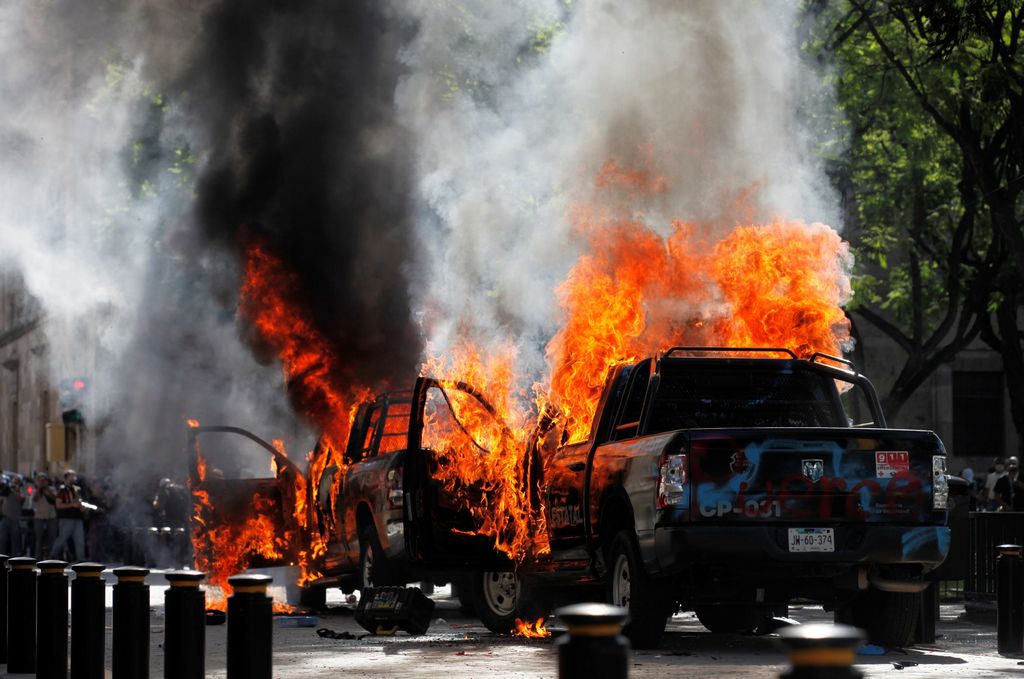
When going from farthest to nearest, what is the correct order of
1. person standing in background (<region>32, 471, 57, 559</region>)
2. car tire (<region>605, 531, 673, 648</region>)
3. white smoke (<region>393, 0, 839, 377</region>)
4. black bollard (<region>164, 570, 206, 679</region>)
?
1. person standing in background (<region>32, 471, 57, 559</region>)
2. white smoke (<region>393, 0, 839, 377</region>)
3. car tire (<region>605, 531, 673, 648</region>)
4. black bollard (<region>164, 570, 206, 679</region>)

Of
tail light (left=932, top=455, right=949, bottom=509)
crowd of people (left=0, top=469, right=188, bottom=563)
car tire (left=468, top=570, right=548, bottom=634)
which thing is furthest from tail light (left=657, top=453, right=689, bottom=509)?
crowd of people (left=0, top=469, right=188, bottom=563)

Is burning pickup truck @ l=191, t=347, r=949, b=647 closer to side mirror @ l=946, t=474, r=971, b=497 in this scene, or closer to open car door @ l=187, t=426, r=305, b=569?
side mirror @ l=946, t=474, r=971, b=497

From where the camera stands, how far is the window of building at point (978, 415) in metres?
38.1

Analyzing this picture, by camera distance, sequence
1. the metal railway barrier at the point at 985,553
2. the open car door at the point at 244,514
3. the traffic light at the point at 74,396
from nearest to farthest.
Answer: the open car door at the point at 244,514 < the metal railway barrier at the point at 985,553 < the traffic light at the point at 74,396

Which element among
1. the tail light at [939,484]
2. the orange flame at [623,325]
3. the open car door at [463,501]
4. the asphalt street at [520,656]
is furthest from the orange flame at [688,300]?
the tail light at [939,484]

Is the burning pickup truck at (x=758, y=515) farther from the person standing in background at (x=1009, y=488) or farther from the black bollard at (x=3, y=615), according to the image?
the person standing in background at (x=1009, y=488)

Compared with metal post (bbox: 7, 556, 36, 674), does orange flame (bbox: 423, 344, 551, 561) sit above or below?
above

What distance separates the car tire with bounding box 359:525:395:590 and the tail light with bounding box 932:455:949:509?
15.1 ft

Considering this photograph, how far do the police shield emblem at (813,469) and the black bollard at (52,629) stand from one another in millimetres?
4148

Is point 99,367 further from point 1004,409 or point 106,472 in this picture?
point 1004,409

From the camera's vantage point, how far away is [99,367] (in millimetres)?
35562

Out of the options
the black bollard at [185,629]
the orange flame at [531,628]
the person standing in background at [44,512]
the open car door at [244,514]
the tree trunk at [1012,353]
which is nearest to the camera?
the black bollard at [185,629]

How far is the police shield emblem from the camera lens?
10.6 meters

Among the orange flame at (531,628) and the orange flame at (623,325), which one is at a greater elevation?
the orange flame at (623,325)
